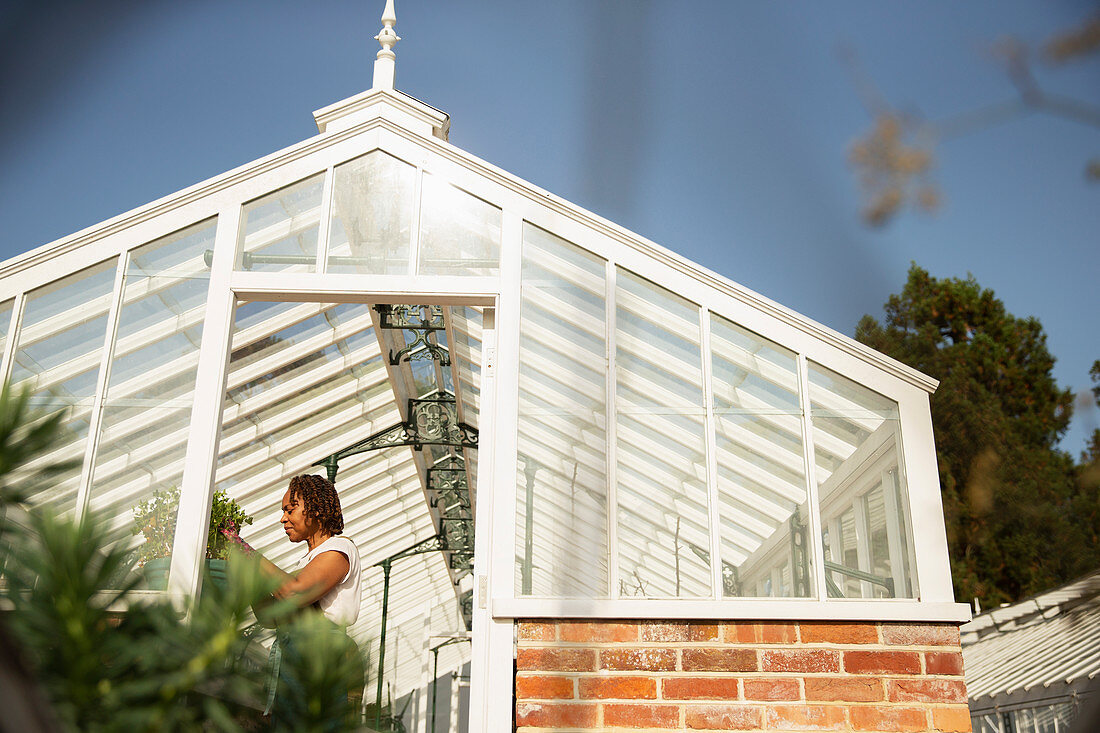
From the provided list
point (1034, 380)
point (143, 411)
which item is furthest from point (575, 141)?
point (143, 411)

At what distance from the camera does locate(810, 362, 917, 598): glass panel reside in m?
3.08

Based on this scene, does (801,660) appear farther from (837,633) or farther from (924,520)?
(924,520)

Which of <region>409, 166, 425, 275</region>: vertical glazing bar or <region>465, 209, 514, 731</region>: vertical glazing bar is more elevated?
<region>409, 166, 425, 275</region>: vertical glazing bar

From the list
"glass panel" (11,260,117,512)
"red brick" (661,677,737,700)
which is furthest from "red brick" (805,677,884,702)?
"glass panel" (11,260,117,512)

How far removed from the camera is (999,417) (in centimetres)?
68

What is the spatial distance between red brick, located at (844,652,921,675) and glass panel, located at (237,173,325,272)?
2.40 meters

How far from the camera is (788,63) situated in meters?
0.55

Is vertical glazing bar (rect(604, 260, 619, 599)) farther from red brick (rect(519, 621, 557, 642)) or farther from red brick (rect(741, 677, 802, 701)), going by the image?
red brick (rect(741, 677, 802, 701))

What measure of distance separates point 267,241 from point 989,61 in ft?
11.2

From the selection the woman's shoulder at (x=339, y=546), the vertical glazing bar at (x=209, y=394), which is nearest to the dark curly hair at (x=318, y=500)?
the woman's shoulder at (x=339, y=546)

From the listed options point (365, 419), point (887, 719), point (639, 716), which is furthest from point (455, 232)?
point (365, 419)

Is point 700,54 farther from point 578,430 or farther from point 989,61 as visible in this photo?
point 578,430

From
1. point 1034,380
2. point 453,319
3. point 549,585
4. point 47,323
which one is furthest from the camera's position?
point 453,319

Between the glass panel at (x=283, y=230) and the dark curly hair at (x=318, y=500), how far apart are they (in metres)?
0.96
